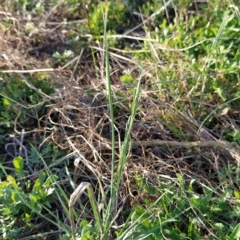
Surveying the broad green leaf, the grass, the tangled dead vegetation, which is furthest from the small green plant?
the broad green leaf

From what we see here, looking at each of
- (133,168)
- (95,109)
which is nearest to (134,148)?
(133,168)

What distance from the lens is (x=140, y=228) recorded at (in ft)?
4.99

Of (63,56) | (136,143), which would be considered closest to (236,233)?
(136,143)

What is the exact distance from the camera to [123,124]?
1937 millimetres

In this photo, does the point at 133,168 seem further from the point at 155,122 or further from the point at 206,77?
the point at 206,77

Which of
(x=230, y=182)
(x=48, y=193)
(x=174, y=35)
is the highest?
(x=174, y=35)

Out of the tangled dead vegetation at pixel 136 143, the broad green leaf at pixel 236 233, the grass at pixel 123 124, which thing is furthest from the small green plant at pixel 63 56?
the broad green leaf at pixel 236 233

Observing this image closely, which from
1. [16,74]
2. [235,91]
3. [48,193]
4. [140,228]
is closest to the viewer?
[140,228]

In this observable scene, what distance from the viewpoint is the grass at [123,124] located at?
5.19 feet

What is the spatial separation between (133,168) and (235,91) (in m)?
0.52

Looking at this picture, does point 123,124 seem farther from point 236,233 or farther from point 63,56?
point 236,233

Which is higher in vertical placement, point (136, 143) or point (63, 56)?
point (63, 56)

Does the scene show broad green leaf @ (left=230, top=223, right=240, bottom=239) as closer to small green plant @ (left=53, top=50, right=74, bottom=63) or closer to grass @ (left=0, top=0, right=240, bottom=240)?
grass @ (left=0, top=0, right=240, bottom=240)

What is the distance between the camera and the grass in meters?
1.58
